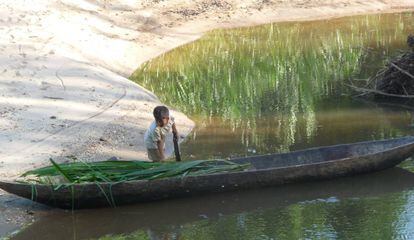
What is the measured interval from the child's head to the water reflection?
0.95 m

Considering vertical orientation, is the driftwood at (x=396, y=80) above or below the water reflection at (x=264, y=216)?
above

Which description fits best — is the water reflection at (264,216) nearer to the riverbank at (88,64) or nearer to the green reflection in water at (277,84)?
the riverbank at (88,64)

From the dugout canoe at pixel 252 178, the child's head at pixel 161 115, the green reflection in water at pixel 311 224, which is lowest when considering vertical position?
the green reflection in water at pixel 311 224

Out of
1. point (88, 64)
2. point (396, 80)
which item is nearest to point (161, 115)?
point (396, 80)

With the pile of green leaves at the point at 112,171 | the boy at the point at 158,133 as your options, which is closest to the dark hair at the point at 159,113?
the boy at the point at 158,133

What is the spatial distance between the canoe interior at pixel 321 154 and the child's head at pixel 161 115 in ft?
3.87

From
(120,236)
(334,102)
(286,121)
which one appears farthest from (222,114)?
(120,236)

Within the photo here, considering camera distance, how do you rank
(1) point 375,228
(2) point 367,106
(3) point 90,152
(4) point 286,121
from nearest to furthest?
(1) point 375,228 < (3) point 90,152 < (4) point 286,121 < (2) point 367,106

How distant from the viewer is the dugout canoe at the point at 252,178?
8.08 m

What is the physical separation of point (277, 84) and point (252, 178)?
658cm

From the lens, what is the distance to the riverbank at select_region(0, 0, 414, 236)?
34.1ft

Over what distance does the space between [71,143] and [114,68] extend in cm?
654

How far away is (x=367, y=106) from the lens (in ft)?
43.7

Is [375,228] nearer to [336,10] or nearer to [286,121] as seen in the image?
[286,121]
